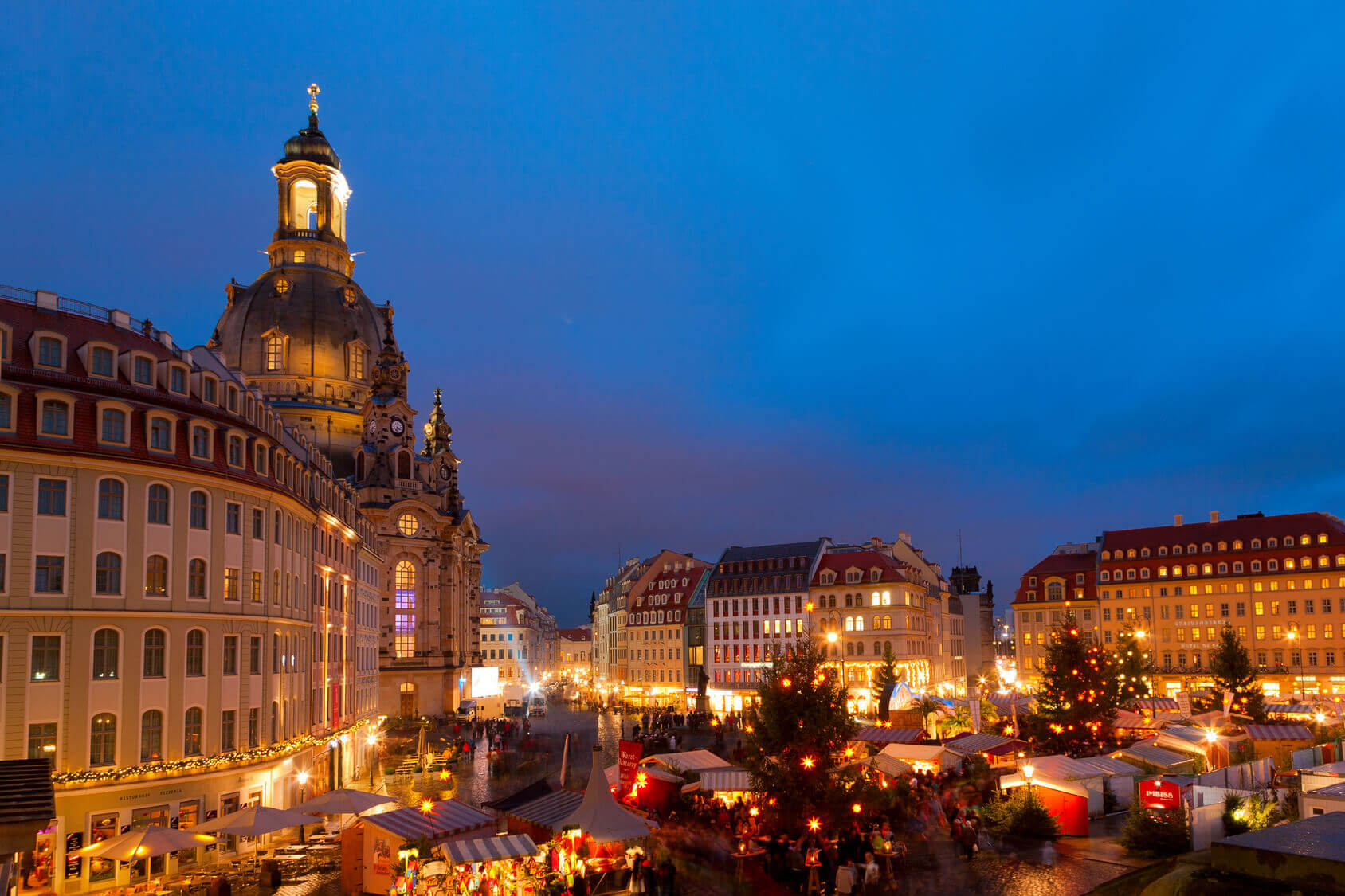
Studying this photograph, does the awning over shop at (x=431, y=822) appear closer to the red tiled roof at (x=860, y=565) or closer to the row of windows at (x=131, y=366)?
the row of windows at (x=131, y=366)

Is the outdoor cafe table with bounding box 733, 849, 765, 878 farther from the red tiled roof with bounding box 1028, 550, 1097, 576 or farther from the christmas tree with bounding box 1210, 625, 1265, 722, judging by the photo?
the red tiled roof with bounding box 1028, 550, 1097, 576

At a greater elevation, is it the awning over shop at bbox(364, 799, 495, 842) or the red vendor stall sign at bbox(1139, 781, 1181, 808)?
the awning over shop at bbox(364, 799, 495, 842)

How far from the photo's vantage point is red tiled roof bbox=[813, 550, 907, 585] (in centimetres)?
9550

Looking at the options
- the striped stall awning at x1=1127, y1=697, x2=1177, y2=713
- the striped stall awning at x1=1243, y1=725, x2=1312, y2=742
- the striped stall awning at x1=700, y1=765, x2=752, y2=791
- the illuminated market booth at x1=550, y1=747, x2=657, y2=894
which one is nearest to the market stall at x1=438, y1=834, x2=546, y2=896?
the illuminated market booth at x1=550, y1=747, x2=657, y2=894

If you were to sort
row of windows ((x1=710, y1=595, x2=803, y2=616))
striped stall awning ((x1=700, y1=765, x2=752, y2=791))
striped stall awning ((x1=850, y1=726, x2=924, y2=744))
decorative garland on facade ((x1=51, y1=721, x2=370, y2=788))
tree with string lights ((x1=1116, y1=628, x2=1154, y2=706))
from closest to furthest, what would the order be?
decorative garland on facade ((x1=51, y1=721, x2=370, y2=788)), striped stall awning ((x1=700, y1=765, x2=752, y2=791)), striped stall awning ((x1=850, y1=726, x2=924, y2=744)), tree with string lights ((x1=1116, y1=628, x2=1154, y2=706)), row of windows ((x1=710, y1=595, x2=803, y2=616))

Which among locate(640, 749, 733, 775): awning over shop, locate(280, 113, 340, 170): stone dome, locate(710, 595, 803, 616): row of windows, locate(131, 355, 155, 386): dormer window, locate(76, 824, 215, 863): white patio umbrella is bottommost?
locate(640, 749, 733, 775): awning over shop

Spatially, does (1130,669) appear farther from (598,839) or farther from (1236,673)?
(598,839)

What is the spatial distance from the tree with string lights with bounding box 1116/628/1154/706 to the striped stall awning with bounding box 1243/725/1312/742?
1481 cm

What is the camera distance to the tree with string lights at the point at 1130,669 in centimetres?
6128

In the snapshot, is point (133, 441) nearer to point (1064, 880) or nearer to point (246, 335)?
point (1064, 880)

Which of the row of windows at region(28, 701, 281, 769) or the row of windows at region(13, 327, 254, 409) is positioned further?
the row of windows at region(13, 327, 254, 409)

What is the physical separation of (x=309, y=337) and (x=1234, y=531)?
281 feet

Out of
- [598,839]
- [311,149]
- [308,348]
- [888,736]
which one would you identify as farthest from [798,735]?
[311,149]

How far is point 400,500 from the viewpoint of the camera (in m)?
95.2
